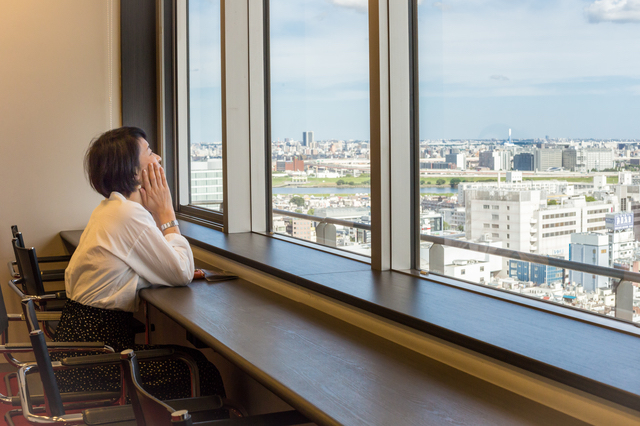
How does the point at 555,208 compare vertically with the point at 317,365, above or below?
above

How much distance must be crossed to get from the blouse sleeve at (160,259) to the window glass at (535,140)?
956 millimetres

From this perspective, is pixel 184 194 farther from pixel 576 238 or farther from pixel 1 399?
pixel 576 238

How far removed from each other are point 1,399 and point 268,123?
77.4 inches

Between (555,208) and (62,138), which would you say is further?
(62,138)

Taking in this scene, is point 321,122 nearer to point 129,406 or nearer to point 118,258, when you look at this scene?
point 118,258

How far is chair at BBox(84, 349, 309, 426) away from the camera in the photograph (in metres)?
1.01

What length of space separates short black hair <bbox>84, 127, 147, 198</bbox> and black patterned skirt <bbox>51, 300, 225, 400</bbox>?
1.57ft

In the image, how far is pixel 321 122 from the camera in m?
2.74

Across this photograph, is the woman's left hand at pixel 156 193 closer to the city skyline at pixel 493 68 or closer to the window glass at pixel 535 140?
the city skyline at pixel 493 68

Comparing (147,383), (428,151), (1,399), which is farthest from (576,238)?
(1,399)

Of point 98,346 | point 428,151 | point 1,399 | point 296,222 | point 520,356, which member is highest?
point 428,151

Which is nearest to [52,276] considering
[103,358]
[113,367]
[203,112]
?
[113,367]

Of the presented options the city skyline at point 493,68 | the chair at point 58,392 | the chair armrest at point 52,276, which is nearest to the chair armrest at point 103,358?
the chair at point 58,392

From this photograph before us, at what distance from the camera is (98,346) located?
1.85 metres
